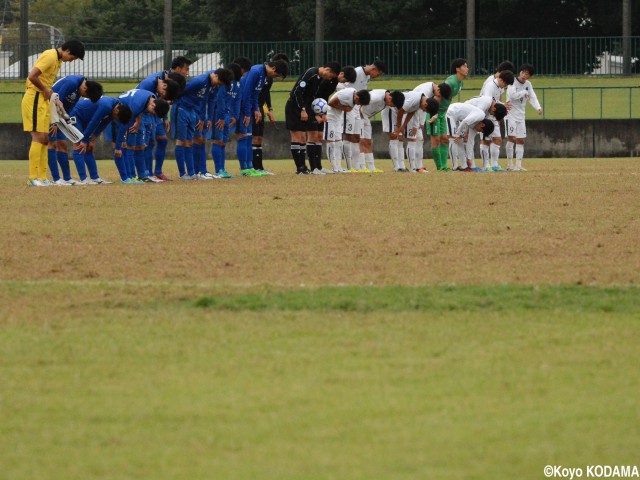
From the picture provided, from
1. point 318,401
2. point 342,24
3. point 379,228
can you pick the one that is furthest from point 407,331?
point 342,24

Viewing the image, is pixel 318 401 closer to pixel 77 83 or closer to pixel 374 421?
pixel 374 421

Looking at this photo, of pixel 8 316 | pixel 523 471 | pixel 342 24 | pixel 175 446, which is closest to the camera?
pixel 523 471

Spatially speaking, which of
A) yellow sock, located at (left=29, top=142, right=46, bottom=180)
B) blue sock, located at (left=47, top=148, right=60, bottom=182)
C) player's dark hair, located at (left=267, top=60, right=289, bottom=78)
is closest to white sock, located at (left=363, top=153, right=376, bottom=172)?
player's dark hair, located at (left=267, top=60, right=289, bottom=78)

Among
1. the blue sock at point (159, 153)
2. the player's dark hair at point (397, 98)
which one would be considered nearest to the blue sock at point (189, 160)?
the blue sock at point (159, 153)

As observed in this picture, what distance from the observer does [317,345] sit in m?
7.30

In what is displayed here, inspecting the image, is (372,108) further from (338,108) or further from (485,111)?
(485,111)

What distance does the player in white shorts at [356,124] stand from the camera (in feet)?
76.2

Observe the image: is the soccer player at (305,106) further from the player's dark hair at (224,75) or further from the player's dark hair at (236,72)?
the player's dark hair at (224,75)

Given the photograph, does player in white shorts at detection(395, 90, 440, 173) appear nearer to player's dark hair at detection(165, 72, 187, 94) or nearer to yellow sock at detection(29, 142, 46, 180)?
player's dark hair at detection(165, 72, 187, 94)

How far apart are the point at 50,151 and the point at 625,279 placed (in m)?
12.0

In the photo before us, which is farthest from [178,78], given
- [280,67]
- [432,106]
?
[432,106]

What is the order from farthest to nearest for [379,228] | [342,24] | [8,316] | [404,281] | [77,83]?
[342,24]
[77,83]
[379,228]
[404,281]
[8,316]

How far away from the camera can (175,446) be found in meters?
5.27

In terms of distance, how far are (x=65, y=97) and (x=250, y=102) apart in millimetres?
3684
